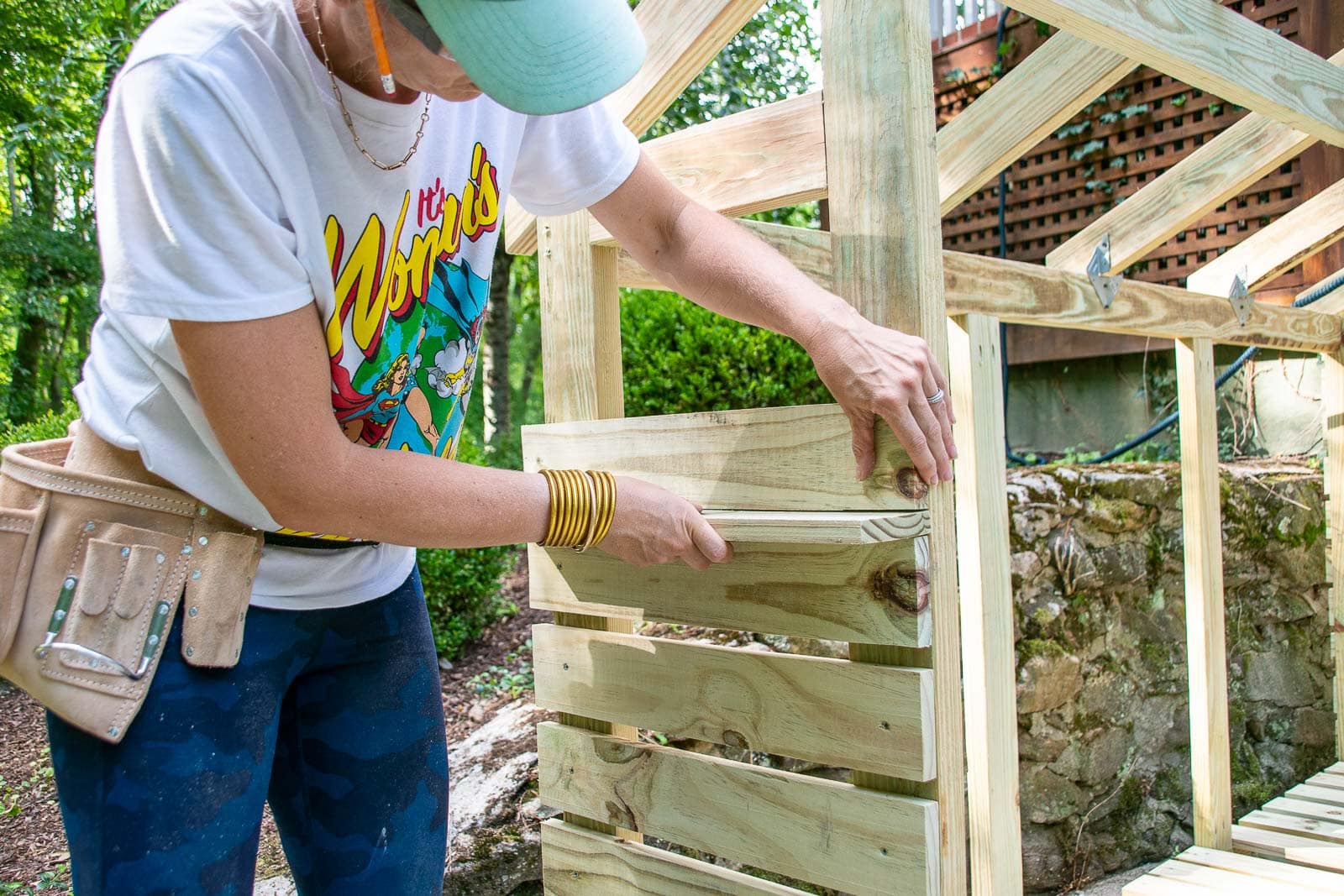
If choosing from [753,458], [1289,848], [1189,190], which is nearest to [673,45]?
[753,458]

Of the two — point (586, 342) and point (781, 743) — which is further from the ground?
point (586, 342)

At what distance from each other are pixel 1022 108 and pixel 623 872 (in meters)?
1.75

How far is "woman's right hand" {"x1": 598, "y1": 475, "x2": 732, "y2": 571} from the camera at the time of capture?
4.13 ft

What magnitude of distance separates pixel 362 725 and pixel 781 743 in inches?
24.0

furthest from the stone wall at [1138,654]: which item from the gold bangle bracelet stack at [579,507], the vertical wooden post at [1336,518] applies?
the gold bangle bracelet stack at [579,507]

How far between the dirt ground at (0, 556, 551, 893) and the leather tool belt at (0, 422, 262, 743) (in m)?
1.68

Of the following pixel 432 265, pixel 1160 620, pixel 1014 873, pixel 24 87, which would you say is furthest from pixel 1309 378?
pixel 24 87

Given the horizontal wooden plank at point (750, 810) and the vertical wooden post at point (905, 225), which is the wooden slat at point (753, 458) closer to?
the vertical wooden post at point (905, 225)

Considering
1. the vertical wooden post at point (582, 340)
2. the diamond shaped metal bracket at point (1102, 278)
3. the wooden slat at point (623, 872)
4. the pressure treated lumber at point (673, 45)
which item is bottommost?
the wooden slat at point (623, 872)

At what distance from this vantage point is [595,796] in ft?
5.86

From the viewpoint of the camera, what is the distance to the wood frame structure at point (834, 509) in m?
1.30

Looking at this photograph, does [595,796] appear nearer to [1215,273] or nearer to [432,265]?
[432,265]

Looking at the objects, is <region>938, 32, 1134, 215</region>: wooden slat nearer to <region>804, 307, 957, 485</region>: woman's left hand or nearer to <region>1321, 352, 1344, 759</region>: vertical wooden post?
<region>804, 307, 957, 485</region>: woman's left hand

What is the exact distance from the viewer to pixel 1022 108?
2102 mm
